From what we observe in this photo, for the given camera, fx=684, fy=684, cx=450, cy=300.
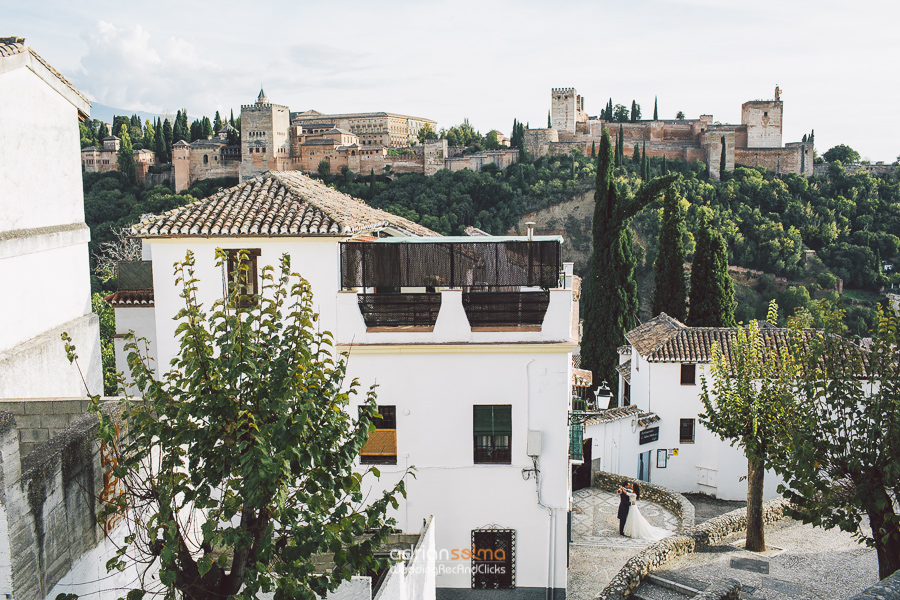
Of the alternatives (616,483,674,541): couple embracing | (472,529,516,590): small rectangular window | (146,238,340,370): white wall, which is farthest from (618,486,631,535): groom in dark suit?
(146,238,340,370): white wall

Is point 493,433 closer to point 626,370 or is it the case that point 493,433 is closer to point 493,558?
point 493,558

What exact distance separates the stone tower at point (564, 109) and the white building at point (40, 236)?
78107 mm

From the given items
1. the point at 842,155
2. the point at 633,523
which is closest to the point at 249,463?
the point at 633,523

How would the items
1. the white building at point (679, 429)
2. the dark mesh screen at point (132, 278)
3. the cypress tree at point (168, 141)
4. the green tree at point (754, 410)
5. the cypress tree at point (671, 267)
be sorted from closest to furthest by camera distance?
the green tree at point (754, 410), the dark mesh screen at point (132, 278), the white building at point (679, 429), the cypress tree at point (671, 267), the cypress tree at point (168, 141)

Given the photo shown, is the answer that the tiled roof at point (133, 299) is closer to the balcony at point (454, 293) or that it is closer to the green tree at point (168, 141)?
the balcony at point (454, 293)

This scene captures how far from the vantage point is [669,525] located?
13.7m

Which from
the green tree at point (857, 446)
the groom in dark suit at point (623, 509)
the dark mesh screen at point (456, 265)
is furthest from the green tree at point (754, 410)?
the dark mesh screen at point (456, 265)

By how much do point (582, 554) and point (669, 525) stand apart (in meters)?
2.84

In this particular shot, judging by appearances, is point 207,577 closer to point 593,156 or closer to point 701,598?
point 701,598

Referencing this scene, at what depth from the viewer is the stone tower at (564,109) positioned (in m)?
81.4

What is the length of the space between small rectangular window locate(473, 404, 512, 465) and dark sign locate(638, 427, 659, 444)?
32.4 feet

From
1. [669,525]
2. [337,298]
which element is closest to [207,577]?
[337,298]

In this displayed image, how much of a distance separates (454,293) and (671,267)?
21636mm

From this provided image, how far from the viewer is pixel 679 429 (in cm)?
1814
